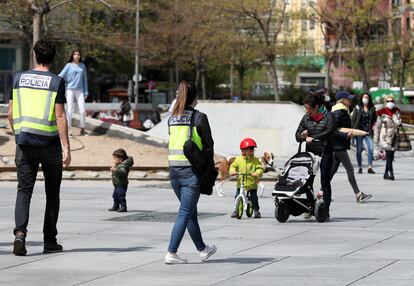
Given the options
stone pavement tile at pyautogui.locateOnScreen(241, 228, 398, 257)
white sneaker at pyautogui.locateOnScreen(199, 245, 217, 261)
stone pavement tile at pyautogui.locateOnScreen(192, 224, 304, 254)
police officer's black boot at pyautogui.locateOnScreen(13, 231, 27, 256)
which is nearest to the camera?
white sneaker at pyautogui.locateOnScreen(199, 245, 217, 261)

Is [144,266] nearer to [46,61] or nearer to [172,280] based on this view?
[172,280]

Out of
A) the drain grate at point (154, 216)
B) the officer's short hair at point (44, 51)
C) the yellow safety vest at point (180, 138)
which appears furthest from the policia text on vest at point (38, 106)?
the drain grate at point (154, 216)

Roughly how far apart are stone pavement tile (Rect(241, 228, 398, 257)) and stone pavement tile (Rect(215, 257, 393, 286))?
1.76 ft

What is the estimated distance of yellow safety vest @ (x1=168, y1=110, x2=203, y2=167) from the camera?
35.1 feet

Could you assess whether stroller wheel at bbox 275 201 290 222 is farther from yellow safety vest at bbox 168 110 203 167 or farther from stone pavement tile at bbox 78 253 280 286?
yellow safety vest at bbox 168 110 203 167

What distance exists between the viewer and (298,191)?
1501 cm

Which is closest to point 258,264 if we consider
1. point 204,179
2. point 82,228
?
point 204,179

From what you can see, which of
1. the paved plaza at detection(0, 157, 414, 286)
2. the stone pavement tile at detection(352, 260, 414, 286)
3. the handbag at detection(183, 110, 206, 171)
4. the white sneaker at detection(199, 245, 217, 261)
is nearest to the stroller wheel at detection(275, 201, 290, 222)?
the paved plaza at detection(0, 157, 414, 286)

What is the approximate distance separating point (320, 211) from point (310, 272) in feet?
15.6

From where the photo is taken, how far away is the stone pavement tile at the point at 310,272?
32.0ft

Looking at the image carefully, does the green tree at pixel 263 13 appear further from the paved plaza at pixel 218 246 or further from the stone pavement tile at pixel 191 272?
the stone pavement tile at pixel 191 272

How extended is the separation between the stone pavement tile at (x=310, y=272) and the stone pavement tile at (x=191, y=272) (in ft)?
0.54

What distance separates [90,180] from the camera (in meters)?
21.7

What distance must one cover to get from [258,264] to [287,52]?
6201 cm
